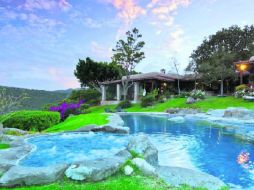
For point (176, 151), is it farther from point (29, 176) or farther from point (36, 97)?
point (36, 97)

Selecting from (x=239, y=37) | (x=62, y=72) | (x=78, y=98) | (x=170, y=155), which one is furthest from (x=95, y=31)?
(x=239, y=37)

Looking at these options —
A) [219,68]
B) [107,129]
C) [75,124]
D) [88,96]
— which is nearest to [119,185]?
[107,129]

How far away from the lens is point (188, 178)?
221 inches

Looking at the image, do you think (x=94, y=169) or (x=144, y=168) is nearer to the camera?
(x=94, y=169)

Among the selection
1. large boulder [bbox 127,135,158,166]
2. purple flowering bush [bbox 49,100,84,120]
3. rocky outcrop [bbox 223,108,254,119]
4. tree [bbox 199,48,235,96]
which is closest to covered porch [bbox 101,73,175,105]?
tree [bbox 199,48,235,96]

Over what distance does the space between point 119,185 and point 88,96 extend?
41.8m

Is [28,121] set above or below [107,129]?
above

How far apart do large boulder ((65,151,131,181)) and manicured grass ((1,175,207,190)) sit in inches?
4.8

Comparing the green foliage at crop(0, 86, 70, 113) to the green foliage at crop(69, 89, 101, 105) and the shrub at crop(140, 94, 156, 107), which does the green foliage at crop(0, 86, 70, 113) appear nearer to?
the green foliage at crop(69, 89, 101, 105)

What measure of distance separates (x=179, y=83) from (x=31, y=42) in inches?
1142

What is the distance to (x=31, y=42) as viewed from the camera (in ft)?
61.4

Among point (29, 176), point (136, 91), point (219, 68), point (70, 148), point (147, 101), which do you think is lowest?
point (70, 148)

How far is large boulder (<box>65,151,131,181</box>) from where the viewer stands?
191 inches

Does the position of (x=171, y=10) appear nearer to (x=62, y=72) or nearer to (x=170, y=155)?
(x=62, y=72)
